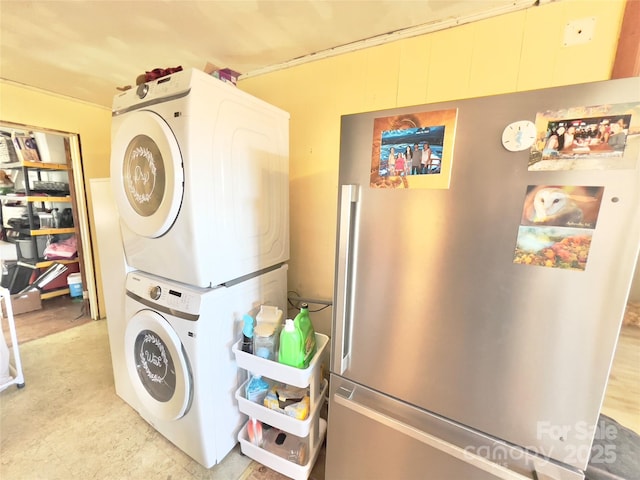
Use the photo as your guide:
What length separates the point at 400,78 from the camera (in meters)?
1.46

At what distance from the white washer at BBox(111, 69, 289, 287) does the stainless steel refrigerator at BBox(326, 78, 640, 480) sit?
61cm

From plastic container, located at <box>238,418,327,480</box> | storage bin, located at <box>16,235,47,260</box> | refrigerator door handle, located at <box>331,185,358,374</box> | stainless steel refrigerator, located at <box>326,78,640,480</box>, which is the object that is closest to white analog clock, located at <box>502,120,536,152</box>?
stainless steel refrigerator, located at <box>326,78,640,480</box>

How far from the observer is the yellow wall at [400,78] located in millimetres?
1126

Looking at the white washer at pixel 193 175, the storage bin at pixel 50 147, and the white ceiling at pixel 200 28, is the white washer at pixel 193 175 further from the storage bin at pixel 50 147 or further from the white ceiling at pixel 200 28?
the storage bin at pixel 50 147

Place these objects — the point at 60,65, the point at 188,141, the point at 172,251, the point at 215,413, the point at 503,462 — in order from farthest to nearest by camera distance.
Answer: the point at 60,65
the point at 215,413
the point at 172,251
the point at 188,141
the point at 503,462

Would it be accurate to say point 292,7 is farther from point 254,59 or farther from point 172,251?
point 172,251

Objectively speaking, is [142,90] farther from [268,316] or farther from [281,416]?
[281,416]

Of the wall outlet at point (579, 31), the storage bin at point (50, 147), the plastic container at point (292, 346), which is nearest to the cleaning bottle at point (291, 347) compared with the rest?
the plastic container at point (292, 346)

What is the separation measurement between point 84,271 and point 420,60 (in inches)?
146

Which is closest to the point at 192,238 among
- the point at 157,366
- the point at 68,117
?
the point at 157,366

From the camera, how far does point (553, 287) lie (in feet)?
2.17

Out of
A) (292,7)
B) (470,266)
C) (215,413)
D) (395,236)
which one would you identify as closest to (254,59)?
(292,7)

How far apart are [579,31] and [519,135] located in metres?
0.98

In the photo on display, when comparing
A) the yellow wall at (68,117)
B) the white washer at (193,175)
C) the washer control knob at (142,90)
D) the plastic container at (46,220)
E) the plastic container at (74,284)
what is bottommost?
the plastic container at (74,284)
